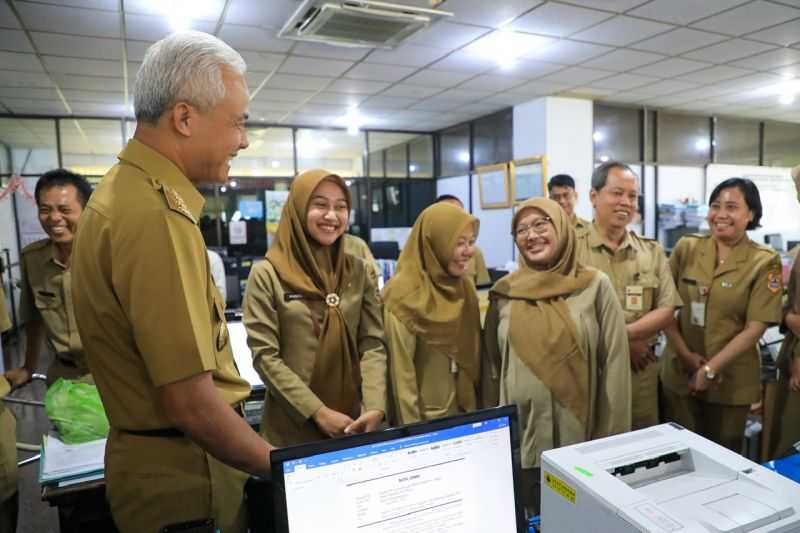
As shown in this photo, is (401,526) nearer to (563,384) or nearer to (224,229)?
(563,384)

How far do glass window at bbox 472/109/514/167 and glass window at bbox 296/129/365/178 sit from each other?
1798 mm

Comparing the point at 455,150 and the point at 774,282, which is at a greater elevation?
the point at 455,150

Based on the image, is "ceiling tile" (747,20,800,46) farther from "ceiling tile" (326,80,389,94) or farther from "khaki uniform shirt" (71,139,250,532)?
"khaki uniform shirt" (71,139,250,532)

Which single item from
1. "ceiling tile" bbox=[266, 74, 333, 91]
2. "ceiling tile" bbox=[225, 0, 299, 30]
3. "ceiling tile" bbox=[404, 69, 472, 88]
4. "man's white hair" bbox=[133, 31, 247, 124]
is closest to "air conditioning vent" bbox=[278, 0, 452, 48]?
"ceiling tile" bbox=[225, 0, 299, 30]

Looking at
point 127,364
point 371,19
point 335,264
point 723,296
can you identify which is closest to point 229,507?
point 127,364

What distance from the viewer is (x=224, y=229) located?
7387 mm

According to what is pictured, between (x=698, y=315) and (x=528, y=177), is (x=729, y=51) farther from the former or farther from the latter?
(x=698, y=315)

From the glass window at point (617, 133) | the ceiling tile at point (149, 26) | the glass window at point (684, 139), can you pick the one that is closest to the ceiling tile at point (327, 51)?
the ceiling tile at point (149, 26)

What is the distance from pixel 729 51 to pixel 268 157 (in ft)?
18.8

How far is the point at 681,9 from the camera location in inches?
138

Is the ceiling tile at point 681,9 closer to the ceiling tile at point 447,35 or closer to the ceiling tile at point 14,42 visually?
the ceiling tile at point 447,35

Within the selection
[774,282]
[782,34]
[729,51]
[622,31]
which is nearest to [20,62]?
[622,31]

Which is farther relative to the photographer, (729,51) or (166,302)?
(729,51)

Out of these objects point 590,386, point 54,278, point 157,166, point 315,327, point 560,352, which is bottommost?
point 590,386
